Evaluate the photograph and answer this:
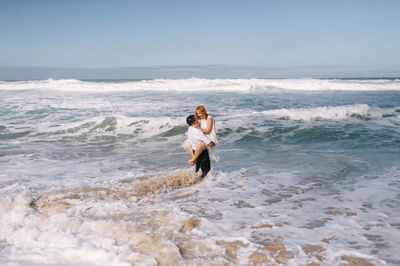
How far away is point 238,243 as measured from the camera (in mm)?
3719

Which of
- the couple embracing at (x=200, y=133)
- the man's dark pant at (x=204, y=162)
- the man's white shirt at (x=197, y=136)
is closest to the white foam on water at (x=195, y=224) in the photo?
the man's dark pant at (x=204, y=162)

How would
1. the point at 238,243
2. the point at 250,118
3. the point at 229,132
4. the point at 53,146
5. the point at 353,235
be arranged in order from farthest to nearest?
1. the point at 250,118
2. the point at 229,132
3. the point at 53,146
4. the point at 353,235
5. the point at 238,243

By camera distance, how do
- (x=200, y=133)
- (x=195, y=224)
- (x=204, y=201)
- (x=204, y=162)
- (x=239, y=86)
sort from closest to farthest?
(x=195, y=224), (x=204, y=201), (x=200, y=133), (x=204, y=162), (x=239, y=86)

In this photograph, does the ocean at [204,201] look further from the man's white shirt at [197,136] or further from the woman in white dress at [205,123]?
the woman in white dress at [205,123]

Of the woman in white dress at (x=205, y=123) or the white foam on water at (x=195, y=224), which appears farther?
the woman in white dress at (x=205, y=123)

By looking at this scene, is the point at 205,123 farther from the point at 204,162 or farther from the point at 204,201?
the point at 204,201

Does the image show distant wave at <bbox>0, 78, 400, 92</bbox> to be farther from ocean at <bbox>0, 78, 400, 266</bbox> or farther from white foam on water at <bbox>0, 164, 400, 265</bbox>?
white foam on water at <bbox>0, 164, 400, 265</bbox>

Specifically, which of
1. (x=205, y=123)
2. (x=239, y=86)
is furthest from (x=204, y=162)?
(x=239, y=86)

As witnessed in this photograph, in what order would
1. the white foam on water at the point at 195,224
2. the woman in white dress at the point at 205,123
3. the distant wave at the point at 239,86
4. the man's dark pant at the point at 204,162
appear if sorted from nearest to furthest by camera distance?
the white foam on water at the point at 195,224
the woman in white dress at the point at 205,123
the man's dark pant at the point at 204,162
the distant wave at the point at 239,86

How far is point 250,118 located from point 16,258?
13082mm

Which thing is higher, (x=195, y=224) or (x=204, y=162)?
(x=204, y=162)

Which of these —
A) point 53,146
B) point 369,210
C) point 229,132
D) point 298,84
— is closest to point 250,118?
point 229,132

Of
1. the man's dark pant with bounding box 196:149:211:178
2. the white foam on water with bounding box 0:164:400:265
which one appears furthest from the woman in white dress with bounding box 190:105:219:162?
the white foam on water with bounding box 0:164:400:265

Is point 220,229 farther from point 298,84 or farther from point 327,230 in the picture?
point 298,84
